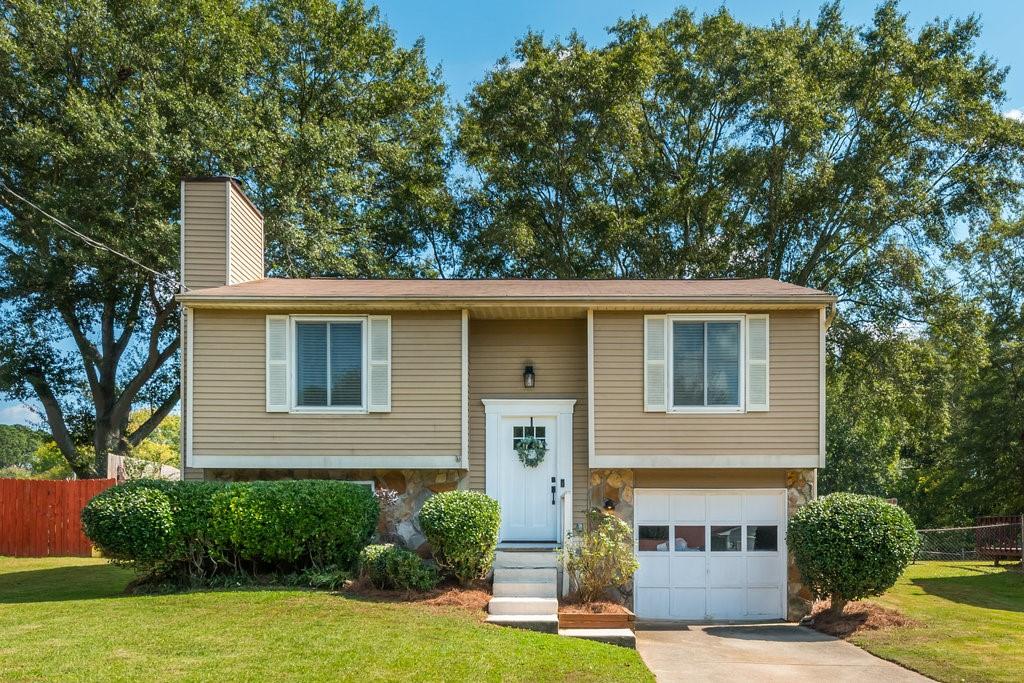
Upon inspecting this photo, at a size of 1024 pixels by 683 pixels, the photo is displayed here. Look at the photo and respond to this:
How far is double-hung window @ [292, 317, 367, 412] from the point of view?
12406 mm

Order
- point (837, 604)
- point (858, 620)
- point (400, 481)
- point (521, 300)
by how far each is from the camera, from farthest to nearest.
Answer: point (400, 481) → point (521, 300) → point (837, 604) → point (858, 620)

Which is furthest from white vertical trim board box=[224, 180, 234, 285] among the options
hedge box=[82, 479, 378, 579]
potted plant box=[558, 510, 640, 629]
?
potted plant box=[558, 510, 640, 629]

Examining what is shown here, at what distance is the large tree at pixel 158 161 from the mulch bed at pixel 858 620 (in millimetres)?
14276

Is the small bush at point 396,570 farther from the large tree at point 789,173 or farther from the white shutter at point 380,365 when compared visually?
the large tree at point 789,173


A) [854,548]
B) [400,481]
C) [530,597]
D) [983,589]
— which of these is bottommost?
[983,589]

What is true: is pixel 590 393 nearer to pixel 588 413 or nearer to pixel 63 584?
pixel 588 413

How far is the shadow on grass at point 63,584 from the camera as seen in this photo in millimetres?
11023

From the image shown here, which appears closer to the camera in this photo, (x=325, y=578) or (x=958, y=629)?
(x=958, y=629)

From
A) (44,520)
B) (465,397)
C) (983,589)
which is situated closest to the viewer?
(465,397)

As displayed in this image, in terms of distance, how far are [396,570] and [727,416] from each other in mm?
5220

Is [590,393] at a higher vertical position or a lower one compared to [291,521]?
higher

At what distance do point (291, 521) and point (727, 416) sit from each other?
6329 mm

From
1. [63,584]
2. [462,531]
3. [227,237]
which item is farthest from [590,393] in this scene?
[63,584]

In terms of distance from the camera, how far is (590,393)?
12.4 meters
